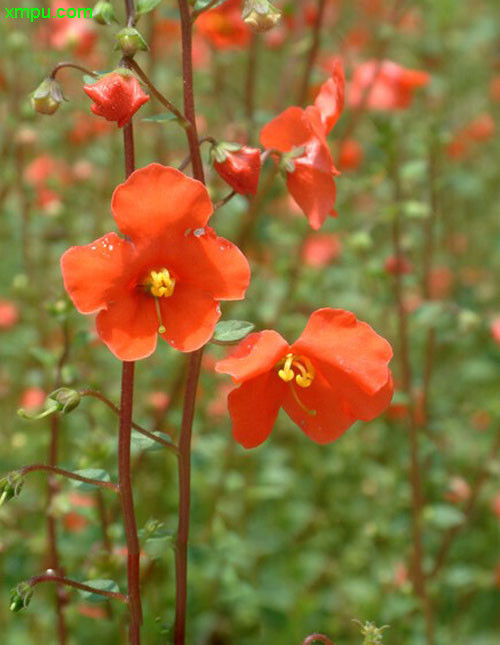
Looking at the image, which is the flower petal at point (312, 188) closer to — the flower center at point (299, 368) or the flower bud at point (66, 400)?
the flower center at point (299, 368)

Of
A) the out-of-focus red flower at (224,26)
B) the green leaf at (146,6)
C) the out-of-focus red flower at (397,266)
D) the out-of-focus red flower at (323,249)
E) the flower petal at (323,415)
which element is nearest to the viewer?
the green leaf at (146,6)

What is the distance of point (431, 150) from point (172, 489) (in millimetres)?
1277

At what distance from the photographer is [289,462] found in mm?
3568

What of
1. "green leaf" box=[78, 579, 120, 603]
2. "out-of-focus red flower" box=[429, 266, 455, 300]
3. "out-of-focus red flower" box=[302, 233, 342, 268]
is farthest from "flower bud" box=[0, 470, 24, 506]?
"out-of-focus red flower" box=[429, 266, 455, 300]

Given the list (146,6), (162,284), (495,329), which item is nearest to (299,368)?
(162,284)

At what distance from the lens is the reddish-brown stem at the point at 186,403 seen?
1324mm

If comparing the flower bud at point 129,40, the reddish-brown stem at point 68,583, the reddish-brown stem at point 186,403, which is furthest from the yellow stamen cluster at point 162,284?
the reddish-brown stem at point 68,583

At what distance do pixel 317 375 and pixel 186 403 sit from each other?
0.69 ft

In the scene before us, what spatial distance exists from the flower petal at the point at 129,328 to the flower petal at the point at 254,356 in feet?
0.37

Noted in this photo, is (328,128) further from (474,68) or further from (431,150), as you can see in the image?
(474,68)

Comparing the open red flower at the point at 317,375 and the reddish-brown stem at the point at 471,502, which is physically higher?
the open red flower at the point at 317,375

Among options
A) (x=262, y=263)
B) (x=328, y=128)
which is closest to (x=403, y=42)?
(x=262, y=263)

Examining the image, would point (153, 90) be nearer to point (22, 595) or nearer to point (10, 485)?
point (10, 485)

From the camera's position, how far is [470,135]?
4.65 meters
